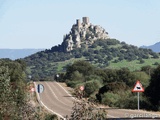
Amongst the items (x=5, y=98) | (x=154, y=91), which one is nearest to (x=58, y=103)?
(x=154, y=91)

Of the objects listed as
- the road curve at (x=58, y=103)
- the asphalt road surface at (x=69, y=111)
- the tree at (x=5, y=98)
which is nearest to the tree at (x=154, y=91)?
the asphalt road surface at (x=69, y=111)

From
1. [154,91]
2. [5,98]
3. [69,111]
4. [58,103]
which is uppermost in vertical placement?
[154,91]

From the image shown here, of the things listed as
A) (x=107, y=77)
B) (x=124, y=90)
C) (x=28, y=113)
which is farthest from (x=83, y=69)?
(x=28, y=113)

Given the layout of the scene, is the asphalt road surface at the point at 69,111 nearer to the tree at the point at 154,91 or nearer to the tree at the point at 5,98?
the tree at the point at 154,91

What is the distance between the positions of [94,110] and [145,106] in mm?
27933

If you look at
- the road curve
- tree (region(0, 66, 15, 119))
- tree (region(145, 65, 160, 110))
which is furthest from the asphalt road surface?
tree (region(0, 66, 15, 119))

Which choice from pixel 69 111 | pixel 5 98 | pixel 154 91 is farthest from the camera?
pixel 154 91

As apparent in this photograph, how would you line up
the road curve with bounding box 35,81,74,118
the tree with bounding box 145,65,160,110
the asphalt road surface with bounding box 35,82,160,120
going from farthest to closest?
1. the tree with bounding box 145,65,160,110
2. the road curve with bounding box 35,81,74,118
3. the asphalt road surface with bounding box 35,82,160,120

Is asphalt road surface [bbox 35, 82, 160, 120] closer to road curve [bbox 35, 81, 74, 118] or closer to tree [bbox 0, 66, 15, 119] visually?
road curve [bbox 35, 81, 74, 118]

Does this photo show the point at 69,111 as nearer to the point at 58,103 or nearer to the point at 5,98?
the point at 58,103

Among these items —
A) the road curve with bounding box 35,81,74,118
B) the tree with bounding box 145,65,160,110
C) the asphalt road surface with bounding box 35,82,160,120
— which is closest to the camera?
the asphalt road surface with bounding box 35,82,160,120

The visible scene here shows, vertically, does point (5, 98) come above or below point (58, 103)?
below

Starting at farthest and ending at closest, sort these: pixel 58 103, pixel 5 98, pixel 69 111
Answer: pixel 58 103
pixel 69 111
pixel 5 98

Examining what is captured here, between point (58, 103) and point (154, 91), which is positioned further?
point (58, 103)
